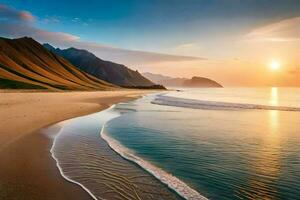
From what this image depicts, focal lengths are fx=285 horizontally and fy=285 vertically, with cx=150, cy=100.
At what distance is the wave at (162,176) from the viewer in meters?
9.44

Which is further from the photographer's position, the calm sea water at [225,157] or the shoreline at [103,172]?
the calm sea water at [225,157]

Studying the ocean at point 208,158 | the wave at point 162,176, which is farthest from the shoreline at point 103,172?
the wave at point 162,176

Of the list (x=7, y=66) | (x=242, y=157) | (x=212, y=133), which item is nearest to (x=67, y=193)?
(x=242, y=157)

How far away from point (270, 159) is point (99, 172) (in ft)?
28.1

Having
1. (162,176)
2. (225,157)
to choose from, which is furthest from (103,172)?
(225,157)

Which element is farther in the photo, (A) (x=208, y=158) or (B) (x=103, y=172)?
(A) (x=208, y=158)

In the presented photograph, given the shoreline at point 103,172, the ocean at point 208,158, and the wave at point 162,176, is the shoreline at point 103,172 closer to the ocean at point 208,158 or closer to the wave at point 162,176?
the ocean at point 208,158

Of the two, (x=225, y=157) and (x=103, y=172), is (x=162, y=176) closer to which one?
(x=103, y=172)

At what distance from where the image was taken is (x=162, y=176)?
11.3m

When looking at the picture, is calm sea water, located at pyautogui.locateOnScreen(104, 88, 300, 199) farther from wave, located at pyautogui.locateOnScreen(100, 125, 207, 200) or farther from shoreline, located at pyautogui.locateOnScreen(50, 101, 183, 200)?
shoreline, located at pyautogui.locateOnScreen(50, 101, 183, 200)

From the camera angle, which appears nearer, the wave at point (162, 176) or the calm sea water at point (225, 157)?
the wave at point (162, 176)

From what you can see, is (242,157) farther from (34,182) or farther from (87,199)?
(34,182)

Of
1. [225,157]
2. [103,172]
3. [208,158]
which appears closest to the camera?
[103,172]

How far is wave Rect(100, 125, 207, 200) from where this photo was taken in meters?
9.44
